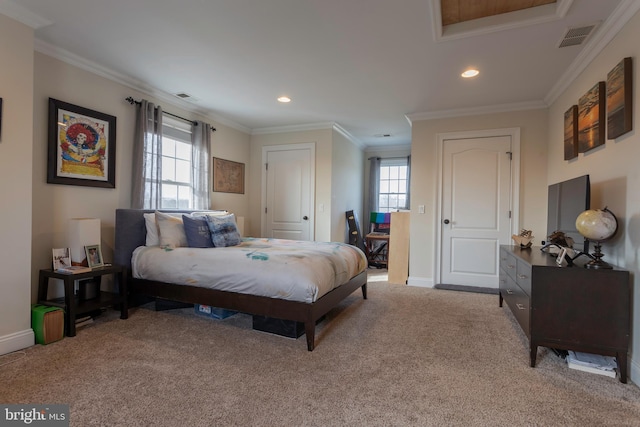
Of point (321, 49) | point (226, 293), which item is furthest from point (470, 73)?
point (226, 293)

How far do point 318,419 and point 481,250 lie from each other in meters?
3.51

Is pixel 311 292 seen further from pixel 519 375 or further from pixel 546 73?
pixel 546 73

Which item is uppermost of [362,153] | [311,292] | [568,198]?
[362,153]

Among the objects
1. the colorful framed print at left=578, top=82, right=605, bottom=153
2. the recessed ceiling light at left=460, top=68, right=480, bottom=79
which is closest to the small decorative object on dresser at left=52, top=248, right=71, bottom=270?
the recessed ceiling light at left=460, top=68, right=480, bottom=79

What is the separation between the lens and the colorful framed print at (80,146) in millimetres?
2850

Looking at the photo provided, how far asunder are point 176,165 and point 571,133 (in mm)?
4504

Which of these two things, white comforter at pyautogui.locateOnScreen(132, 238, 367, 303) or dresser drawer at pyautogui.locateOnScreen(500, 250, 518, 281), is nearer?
white comforter at pyautogui.locateOnScreen(132, 238, 367, 303)

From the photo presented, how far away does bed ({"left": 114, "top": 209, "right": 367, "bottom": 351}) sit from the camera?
2.44 meters

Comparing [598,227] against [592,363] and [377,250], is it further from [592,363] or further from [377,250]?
[377,250]

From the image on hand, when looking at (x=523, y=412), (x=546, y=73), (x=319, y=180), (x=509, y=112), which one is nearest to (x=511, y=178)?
(x=509, y=112)

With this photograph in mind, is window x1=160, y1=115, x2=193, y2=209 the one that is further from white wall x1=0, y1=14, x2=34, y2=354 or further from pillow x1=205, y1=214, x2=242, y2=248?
white wall x1=0, y1=14, x2=34, y2=354

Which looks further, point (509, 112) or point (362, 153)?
point (362, 153)

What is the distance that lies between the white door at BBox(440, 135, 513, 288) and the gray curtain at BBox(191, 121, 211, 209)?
11.0ft

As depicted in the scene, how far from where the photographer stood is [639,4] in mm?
2004
